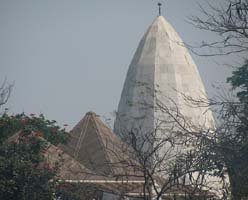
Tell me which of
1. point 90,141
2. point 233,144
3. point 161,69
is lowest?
point 233,144

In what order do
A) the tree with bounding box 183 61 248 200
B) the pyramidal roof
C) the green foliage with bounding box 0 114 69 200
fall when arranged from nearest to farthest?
the tree with bounding box 183 61 248 200
the green foliage with bounding box 0 114 69 200
the pyramidal roof

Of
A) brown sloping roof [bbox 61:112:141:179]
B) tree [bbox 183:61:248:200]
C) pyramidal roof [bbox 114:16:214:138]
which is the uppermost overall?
pyramidal roof [bbox 114:16:214:138]

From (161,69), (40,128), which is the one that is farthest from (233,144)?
(161,69)

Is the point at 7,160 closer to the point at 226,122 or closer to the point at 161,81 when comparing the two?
the point at 226,122

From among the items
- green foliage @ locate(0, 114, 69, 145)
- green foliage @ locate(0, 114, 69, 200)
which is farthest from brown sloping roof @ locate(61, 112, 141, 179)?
green foliage @ locate(0, 114, 69, 200)

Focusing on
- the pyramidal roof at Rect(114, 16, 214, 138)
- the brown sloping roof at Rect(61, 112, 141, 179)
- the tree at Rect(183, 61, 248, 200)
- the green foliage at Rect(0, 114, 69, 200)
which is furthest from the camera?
the pyramidal roof at Rect(114, 16, 214, 138)

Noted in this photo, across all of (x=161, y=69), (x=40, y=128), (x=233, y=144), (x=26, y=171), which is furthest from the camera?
(x=161, y=69)

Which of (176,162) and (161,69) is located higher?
(161,69)

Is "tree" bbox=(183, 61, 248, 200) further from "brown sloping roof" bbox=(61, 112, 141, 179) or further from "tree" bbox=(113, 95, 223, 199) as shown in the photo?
"brown sloping roof" bbox=(61, 112, 141, 179)

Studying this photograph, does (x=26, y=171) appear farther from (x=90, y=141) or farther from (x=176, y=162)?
(x=90, y=141)

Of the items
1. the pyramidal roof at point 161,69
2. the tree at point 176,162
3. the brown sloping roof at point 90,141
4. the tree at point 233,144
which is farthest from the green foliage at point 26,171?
the pyramidal roof at point 161,69

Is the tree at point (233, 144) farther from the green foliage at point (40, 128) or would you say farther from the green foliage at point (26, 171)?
the green foliage at point (40, 128)

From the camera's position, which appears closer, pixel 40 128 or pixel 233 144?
pixel 233 144

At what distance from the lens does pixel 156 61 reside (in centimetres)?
3288
